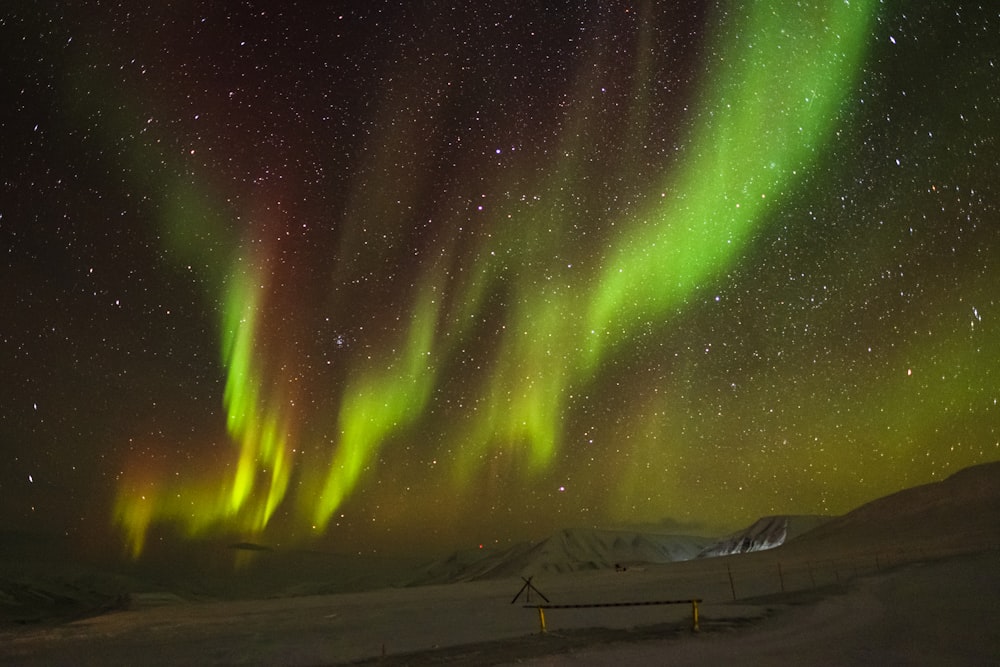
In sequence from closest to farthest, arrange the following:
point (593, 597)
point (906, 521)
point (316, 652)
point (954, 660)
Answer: point (954, 660) → point (316, 652) → point (593, 597) → point (906, 521)

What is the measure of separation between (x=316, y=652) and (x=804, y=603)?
56.8 ft

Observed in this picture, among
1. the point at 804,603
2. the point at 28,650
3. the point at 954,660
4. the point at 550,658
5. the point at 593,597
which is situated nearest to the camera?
the point at 954,660

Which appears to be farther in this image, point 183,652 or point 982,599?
point 183,652

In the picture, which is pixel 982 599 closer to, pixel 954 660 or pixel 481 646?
pixel 954 660

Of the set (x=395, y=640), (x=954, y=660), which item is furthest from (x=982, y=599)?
(x=395, y=640)

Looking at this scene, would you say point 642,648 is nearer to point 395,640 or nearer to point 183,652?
point 395,640

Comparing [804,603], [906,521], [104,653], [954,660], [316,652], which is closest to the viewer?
[954,660]

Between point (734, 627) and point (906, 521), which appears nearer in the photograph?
point (734, 627)

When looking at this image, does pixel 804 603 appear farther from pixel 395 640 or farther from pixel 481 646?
pixel 395 640

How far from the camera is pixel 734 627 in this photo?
63.4ft

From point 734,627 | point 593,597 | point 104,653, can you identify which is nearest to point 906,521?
point 593,597

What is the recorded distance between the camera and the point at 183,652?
26.6 metres

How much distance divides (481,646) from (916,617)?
12153mm

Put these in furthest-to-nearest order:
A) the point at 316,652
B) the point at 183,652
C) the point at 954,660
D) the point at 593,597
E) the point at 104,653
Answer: the point at 593,597
the point at 104,653
the point at 183,652
the point at 316,652
the point at 954,660
